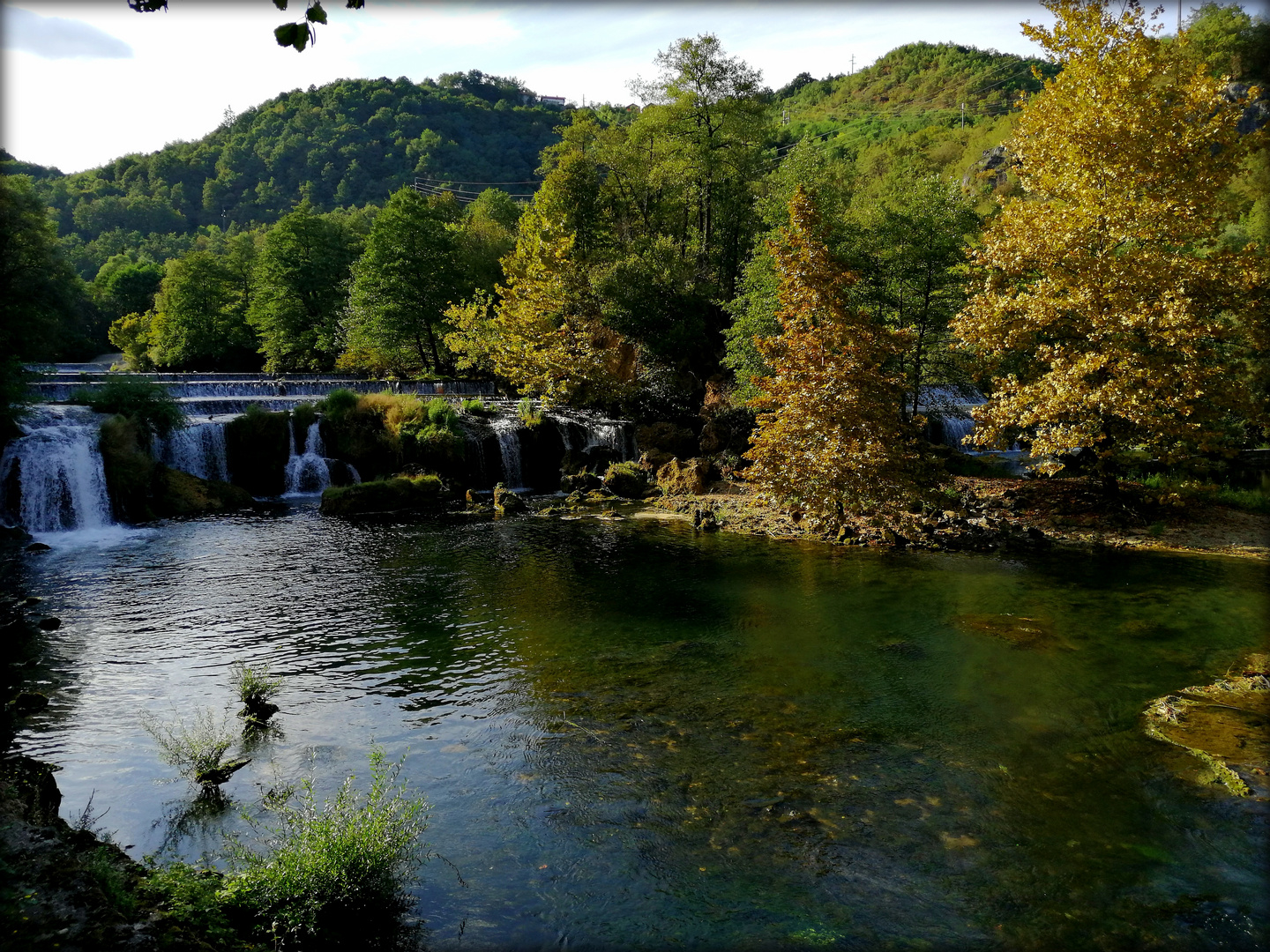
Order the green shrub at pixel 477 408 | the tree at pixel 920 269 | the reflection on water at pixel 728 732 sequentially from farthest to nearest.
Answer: the green shrub at pixel 477 408, the tree at pixel 920 269, the reflection on water at pixel 728 732

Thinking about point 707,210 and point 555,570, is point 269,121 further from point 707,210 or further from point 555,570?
point 555,570

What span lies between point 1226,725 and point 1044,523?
482 inches

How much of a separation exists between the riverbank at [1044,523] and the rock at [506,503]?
6.19m

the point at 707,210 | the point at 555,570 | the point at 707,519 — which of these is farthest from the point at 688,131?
the point at 555,570

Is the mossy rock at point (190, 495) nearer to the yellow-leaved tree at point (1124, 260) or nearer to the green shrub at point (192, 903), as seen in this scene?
the green shrub at point (192, 903)

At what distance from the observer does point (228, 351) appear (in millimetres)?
54125

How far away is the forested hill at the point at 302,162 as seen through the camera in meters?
102

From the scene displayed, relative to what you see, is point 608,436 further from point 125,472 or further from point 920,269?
point 125,472

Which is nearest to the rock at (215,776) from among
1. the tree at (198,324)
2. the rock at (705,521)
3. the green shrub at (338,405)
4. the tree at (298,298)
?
the rock at (705,521)

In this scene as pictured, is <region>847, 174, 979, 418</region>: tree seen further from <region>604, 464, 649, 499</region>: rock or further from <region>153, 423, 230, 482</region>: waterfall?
<region>153, 423, 230, 482</region>: waterfall

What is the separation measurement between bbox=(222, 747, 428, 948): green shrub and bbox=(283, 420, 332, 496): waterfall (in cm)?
2378

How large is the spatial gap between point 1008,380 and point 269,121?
448ft

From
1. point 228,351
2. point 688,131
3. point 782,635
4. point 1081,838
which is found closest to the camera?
point 1081,838

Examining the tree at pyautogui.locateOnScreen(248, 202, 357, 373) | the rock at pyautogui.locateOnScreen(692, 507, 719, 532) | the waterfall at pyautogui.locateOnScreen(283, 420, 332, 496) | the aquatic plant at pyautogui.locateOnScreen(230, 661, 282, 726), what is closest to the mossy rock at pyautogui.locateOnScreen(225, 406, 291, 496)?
the waterfall at pyautogui.locateOnScreen(283, 420, 332, 496)
